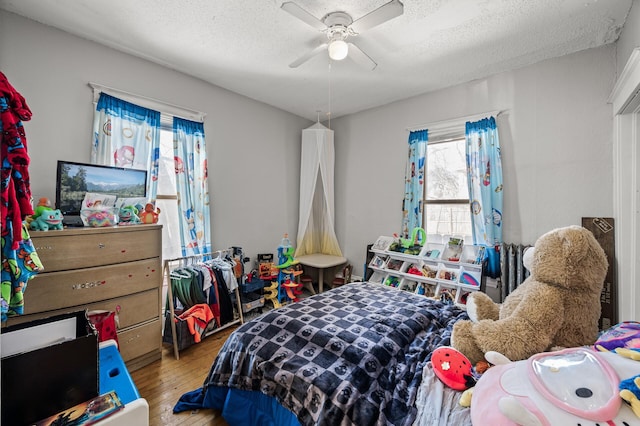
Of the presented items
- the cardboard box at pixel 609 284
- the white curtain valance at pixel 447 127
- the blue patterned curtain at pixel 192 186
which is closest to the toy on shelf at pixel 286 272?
the blue patterned curtain at pixel 192 186

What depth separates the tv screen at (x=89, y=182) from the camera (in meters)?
2.01

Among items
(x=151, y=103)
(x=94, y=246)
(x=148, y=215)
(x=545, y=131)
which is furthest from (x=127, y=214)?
(x=545, y=131)

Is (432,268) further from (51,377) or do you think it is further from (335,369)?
(51,377)

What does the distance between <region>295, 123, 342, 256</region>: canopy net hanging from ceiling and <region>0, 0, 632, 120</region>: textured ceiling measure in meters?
0.99

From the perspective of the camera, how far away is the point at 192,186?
2.92 meters

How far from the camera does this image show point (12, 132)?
118cm

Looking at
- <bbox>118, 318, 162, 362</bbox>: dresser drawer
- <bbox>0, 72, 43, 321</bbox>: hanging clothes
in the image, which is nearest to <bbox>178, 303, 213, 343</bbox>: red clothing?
<bbox>118, 318, 162, 362</bbox>: dresser drawer

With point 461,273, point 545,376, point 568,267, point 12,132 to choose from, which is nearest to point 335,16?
point 12,132

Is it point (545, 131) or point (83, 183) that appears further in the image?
point (545, 131)

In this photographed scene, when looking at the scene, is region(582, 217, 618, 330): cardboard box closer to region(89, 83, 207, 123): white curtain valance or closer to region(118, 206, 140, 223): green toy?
region(118, 206, 140, 223): green toy

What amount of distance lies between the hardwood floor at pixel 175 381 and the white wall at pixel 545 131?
2.73m

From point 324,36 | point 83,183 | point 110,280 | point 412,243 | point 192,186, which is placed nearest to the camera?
point 110,280

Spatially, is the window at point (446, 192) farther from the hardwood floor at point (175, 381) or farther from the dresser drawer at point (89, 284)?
the dresser drawer at point (89, 284)

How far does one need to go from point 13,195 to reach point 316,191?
3.20 meters
